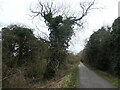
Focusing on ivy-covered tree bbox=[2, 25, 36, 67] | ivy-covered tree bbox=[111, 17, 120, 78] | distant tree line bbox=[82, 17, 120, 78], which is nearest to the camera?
ivy-covered tree bbox=[2, 25, 36, 67]

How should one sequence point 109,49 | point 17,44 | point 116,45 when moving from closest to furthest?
point 17,44 < point 116,45 < point 109,49

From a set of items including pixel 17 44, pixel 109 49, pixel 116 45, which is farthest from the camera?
pixel 109 49

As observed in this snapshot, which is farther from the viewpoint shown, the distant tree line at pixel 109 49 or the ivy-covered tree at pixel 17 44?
the distant tree line at pixel 109 49

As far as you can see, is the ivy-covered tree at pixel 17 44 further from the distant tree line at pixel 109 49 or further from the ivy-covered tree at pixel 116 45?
the distant tree line at pixel 109 49

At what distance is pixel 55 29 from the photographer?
26.3 meters

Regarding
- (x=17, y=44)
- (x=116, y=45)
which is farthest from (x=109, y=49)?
(x=17, y=44)

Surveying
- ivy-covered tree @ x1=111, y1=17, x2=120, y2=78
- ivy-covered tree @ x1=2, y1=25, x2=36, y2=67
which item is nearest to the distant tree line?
ivy-covered tree @ x1=111, y1=17, x2=120, y2=78

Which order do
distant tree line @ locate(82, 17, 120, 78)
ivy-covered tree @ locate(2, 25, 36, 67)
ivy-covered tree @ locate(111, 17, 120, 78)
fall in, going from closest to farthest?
ivy-covered tree @ locate(2, 25, 36, 67), ivy-covered tree @ locate(111, 17, 120, 78), distant tree line @ locate(82, 17, 120, 78)

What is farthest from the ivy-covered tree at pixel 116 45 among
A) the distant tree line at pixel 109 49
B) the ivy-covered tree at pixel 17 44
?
the ivy-covered tree at pixel 17 44

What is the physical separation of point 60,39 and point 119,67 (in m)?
10.3

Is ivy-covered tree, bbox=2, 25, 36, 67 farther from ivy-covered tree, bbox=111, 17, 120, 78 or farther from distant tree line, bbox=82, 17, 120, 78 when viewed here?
distant tree line, bbox=82, 17, 120, 78

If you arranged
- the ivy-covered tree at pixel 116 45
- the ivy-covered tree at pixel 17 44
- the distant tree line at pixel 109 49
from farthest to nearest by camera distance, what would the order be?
the distant tree line at pixel 109 49 → the ivy-covered tree at pixel 116 45 → the ivy-covered tree at pixel 17 44

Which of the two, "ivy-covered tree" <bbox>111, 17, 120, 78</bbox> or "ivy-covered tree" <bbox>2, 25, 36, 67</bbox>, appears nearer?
"ivy-covered tree" <bbox>2, 25, 36, 67</bbox>

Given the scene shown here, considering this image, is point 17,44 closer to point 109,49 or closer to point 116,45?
point 116,45
